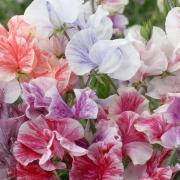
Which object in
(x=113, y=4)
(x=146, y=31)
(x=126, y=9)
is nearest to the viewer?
(x=146, y=31)

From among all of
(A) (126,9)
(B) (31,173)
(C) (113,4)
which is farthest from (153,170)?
(A) (126,9)

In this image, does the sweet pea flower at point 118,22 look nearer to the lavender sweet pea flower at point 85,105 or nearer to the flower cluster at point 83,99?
the flower cluster at point 83,99

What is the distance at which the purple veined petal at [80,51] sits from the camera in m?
0.69

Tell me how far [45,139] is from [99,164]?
0.06m

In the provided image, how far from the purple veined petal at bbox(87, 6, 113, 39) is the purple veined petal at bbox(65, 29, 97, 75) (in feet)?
0.05

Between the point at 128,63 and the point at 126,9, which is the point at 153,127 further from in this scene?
→ the point at 126,9

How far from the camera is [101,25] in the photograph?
2.32 ft

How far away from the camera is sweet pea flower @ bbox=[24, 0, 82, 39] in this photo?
723 millimetres

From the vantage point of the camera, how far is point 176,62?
714 millimetres

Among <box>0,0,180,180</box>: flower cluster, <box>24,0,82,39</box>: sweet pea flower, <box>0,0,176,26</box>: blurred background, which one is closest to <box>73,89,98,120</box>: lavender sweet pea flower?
<box>0,0,180,180</box>: flower cluster

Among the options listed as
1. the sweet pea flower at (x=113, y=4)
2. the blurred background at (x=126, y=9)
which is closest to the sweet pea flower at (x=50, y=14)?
the sweet pea flower at (x=113, y=4)

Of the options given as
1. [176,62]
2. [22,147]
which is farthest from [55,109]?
[176,62]

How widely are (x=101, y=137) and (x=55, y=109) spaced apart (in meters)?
0.06

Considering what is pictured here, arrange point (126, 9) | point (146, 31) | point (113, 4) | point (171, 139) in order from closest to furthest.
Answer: point (171, 139)
point (146, 31)
point (113, 4)
point (126, 9)
